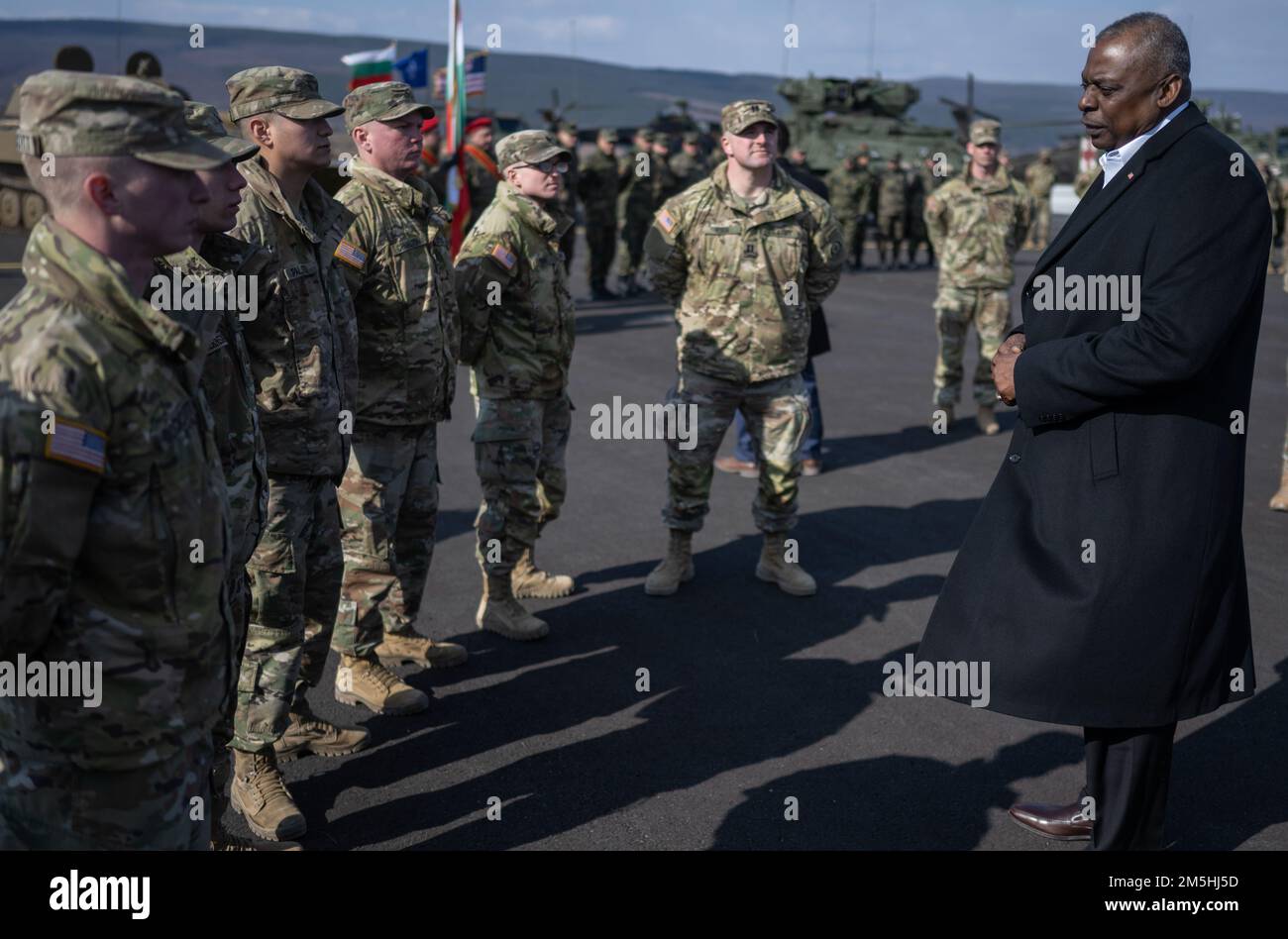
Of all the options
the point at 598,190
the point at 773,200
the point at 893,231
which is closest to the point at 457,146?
the point at 598,190

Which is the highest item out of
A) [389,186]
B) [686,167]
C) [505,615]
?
[686,167]

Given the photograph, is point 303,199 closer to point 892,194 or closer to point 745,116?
point 745,116

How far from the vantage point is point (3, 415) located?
207 centimetres

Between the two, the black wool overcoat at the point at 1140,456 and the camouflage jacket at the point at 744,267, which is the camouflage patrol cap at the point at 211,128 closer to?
the black wool overcoat at the point at 1140,456

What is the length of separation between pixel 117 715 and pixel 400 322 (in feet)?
8.86

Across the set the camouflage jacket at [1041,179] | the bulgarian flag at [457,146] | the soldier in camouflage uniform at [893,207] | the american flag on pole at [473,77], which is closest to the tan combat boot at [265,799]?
the bulgarian flag at [457,146]

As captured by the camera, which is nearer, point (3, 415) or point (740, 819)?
point (3, 415)

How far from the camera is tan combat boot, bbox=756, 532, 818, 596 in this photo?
6141 millimetres

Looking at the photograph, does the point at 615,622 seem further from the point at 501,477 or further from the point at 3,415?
the point at 3,415

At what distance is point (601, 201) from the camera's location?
1781cm

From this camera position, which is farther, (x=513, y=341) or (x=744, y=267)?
(x=744, y=267)

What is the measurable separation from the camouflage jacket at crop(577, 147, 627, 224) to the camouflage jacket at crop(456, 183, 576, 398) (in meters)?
12.4

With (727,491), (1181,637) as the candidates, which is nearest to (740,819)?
(1181,637)

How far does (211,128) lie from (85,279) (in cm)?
131
